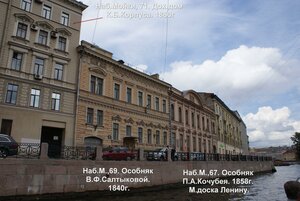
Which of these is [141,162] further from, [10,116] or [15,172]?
[10,116]

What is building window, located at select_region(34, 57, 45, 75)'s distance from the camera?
81.0ft

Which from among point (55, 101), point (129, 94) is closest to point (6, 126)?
point (55, 101)

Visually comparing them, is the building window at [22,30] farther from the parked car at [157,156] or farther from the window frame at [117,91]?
the parked car at [157,156]

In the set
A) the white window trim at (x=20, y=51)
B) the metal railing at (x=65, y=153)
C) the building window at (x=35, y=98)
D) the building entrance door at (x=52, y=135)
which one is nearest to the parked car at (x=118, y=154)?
the metal railing at (x=65, y=153)

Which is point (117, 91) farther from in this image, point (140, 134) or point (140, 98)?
point (140, 134)

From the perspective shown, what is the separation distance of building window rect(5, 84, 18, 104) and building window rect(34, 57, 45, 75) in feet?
7.78

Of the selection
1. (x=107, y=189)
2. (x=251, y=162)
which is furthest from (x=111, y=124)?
(x=251, y=162)

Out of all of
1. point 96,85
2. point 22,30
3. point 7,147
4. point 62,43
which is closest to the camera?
point 7,147

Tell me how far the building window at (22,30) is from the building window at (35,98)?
481 cm

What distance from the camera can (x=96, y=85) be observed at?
94.2ft

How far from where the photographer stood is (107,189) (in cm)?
1836

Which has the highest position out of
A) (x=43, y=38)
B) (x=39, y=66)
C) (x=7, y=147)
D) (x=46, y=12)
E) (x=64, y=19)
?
(x=64, y=19)

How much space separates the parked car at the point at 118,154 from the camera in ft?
71.0

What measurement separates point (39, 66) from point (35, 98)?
2973 millimetres
